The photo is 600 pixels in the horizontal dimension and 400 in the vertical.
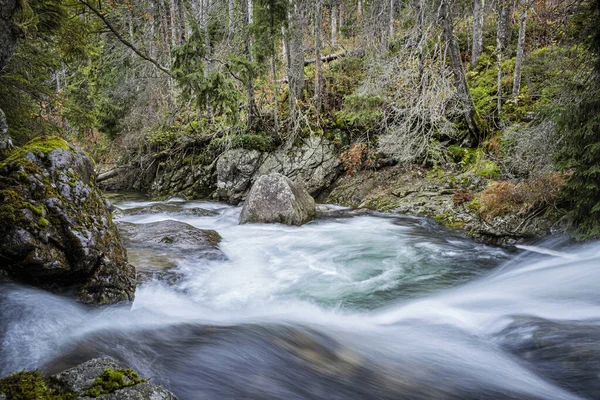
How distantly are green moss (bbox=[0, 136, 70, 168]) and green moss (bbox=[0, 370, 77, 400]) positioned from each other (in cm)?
263

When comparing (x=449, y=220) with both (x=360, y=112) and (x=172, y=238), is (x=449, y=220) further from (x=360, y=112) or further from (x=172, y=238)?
(x=172, y=238)

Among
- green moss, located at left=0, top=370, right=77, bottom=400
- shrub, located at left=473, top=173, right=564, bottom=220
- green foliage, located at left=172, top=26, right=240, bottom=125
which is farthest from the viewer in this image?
green foliage, located at left=172, top=26, right=240, bottom=125

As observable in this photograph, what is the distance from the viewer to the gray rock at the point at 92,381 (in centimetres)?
201

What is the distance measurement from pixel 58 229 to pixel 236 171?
32.7ft

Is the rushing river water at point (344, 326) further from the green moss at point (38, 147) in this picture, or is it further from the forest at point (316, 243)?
the green moss at point (38, 147)

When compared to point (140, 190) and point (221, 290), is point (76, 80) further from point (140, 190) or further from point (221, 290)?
point (221, 290)

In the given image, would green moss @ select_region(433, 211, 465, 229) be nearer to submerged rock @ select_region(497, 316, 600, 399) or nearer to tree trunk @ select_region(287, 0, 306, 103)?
submerged rock @ select_region(497, 316, 600, 399)

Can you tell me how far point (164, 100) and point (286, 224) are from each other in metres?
9.92

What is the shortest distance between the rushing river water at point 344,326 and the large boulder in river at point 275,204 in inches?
92.9

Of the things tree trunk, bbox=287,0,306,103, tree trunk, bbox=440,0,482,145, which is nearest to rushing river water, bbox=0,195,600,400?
tree trunk, bbox=440,0,482,145

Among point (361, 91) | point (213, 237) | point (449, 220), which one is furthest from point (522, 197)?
point (213, 237)

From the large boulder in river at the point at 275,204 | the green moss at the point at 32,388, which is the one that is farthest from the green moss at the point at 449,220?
the green moss at the point at 32,388

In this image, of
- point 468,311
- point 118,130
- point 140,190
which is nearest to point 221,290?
point 468,311

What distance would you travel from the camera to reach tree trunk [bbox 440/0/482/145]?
9.65 m
